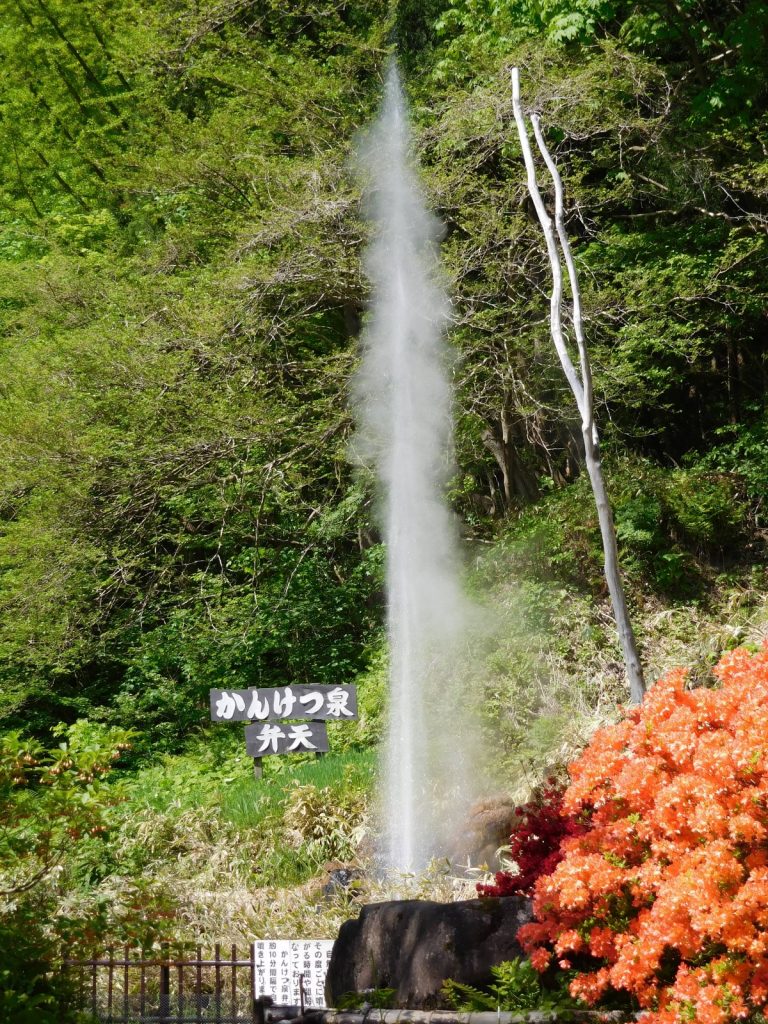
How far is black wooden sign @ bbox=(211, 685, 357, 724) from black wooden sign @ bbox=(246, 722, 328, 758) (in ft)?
0.32

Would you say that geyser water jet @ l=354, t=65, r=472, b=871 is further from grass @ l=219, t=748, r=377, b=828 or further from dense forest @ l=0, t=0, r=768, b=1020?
grass @ l=219, t=748, r=377, b=828

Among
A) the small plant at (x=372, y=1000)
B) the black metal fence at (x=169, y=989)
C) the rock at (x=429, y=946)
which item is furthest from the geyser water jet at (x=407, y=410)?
the small plant at (x=372, y=1000)

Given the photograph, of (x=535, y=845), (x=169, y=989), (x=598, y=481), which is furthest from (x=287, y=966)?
(x=598, y=481)

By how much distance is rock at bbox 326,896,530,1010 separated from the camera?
4.32 metres

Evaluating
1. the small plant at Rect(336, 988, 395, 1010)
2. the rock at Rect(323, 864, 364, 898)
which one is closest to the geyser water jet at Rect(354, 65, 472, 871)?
the rock at Rect(323, 864, 364, 898)

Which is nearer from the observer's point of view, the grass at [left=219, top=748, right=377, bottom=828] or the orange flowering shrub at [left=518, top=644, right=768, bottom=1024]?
the orange flowering shrub at [left=518, top=644, right=768, bottom=1024]

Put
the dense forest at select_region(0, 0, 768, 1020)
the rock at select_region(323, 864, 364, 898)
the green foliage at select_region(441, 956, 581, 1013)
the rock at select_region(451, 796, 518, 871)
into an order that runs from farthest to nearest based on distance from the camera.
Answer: the dense forest at select_region(0, 0, 768, 1020) < the rock at select_region(451, 796, 518, 871) < the rock at select_region(323, 864, 364, 898) < the green foliage at select_region(441, 956, 581, 1013)

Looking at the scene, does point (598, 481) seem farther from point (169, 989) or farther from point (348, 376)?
point (348, 376)

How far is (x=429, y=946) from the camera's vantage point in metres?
4.38

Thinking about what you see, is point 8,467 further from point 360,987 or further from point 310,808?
point 360,987

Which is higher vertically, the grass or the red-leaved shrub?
the grass

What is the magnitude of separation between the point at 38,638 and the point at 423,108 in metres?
7.49

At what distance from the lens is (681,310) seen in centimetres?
1158

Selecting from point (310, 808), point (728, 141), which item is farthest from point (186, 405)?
point (728, 141)
